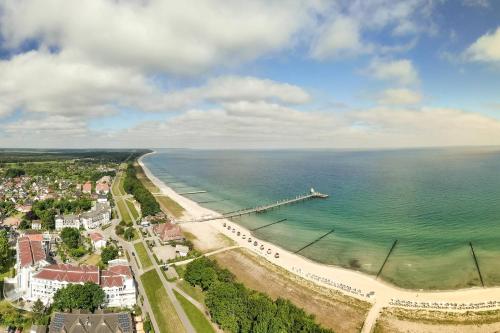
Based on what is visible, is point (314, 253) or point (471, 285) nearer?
point (471, 285)

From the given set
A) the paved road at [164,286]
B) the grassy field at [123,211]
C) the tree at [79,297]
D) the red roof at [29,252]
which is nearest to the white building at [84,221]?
the grassy field at [123,211]

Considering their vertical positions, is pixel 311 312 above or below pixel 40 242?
below

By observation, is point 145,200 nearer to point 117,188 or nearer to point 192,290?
point 117,188

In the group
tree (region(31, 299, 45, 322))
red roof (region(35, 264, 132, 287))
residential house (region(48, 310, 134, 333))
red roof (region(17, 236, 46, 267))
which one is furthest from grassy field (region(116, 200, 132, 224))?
residential house (region(48, 310, 134, 333))

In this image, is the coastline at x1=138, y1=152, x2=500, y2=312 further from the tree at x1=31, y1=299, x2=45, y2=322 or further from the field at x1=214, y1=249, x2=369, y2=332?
the tree at x1=31, y1=299, x2=45, y2=322

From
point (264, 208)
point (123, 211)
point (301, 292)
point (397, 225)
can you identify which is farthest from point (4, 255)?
point (397, 225)

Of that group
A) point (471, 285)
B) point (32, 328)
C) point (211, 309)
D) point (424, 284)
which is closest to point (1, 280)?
point (32, 328)

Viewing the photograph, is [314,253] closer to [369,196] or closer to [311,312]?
[311,312]
